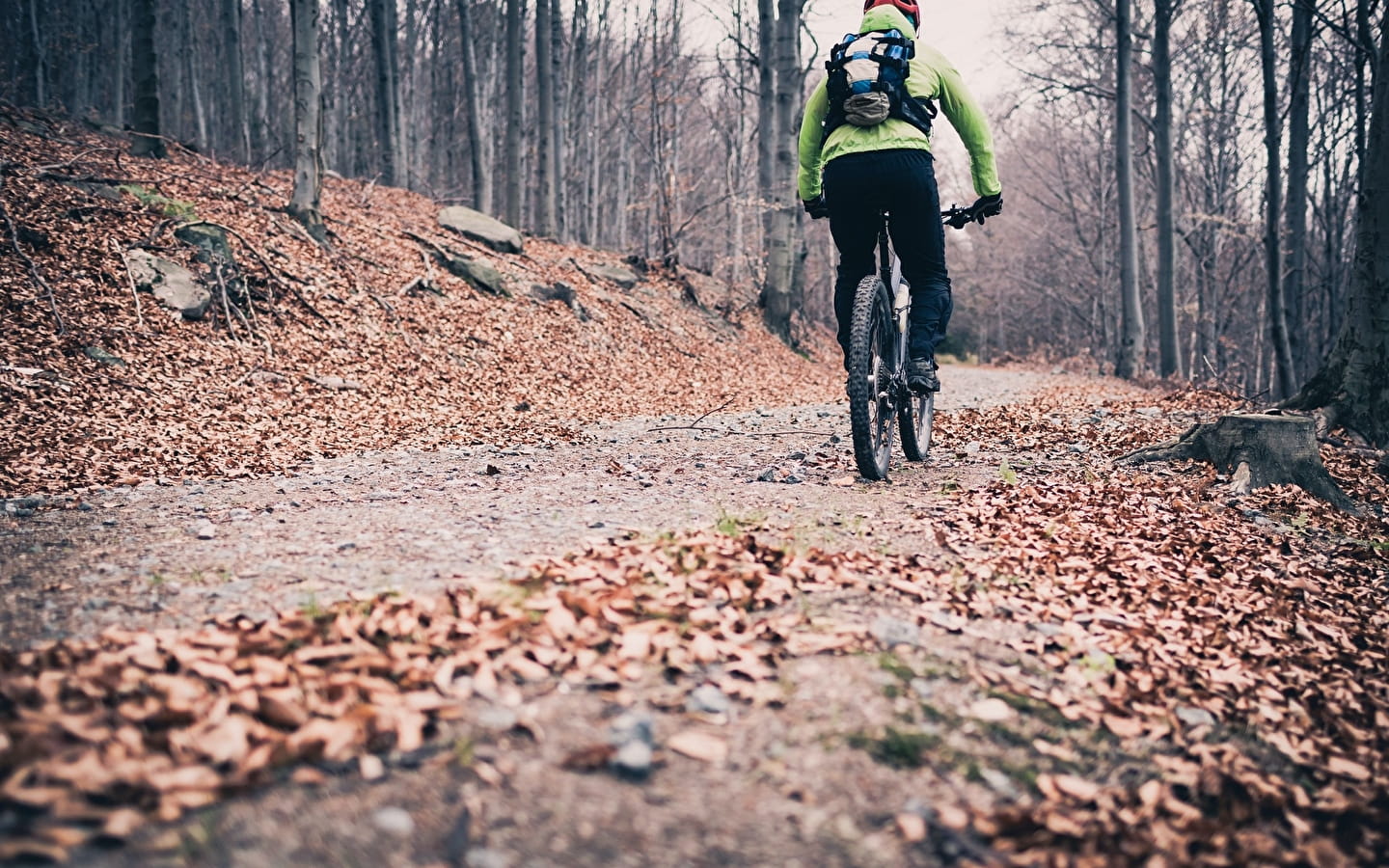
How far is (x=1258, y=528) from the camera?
4406 mm

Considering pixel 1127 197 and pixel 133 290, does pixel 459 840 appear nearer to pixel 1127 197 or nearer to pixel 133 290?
pixel 133 290

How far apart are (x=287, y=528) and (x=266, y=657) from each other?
1911 millimetres

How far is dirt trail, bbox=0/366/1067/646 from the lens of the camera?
108 inches

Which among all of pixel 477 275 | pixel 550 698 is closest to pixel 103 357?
pixel 477 275

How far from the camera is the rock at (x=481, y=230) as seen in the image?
15.0 meters

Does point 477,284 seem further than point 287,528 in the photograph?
Yes

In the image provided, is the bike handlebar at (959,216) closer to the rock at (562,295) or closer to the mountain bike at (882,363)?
the mountain bike at (882,363)

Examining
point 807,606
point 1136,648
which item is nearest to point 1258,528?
point 1136,648

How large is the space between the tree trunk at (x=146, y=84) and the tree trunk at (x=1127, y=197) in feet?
57.6

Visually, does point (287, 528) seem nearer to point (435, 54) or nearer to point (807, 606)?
point (807, 606)

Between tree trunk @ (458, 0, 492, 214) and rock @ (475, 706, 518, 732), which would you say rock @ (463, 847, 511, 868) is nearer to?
rock @ (475, 706, 518, 732)

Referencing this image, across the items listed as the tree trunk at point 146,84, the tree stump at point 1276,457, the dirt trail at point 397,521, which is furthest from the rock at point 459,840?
the tree trunk at point 146,84

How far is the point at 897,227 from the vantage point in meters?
4.69

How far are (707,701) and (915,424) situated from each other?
148 inches
